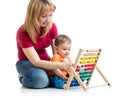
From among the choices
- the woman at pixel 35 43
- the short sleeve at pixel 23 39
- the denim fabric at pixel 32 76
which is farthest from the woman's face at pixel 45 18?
the denim fabric at pixel 32 76

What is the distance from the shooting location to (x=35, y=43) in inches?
134

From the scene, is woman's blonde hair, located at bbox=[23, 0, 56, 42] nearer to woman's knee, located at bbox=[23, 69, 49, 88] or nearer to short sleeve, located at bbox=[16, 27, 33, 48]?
short sleeve, located at bbox=[16, 27, 33, 48]

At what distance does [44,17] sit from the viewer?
330cm

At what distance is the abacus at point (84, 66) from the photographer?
322 cm

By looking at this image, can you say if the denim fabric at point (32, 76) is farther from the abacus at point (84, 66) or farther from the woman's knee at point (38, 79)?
the abacus at point (84, 66)

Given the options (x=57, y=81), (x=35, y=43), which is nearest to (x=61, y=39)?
(x=35, y=43)

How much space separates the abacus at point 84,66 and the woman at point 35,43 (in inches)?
2.6

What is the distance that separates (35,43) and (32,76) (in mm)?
248

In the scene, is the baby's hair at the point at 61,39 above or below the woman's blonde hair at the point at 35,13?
below

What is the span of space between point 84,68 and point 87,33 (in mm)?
1136

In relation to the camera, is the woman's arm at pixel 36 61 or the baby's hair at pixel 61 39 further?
the baby's hair at pixel 61 39

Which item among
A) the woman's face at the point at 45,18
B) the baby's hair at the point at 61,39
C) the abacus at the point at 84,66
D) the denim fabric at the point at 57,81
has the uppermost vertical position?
the woman's face at the point at 45,18

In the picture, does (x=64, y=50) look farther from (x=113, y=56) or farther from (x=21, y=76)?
(x=113, y=56)

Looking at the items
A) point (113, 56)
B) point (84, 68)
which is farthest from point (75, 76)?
point (113, 56)
